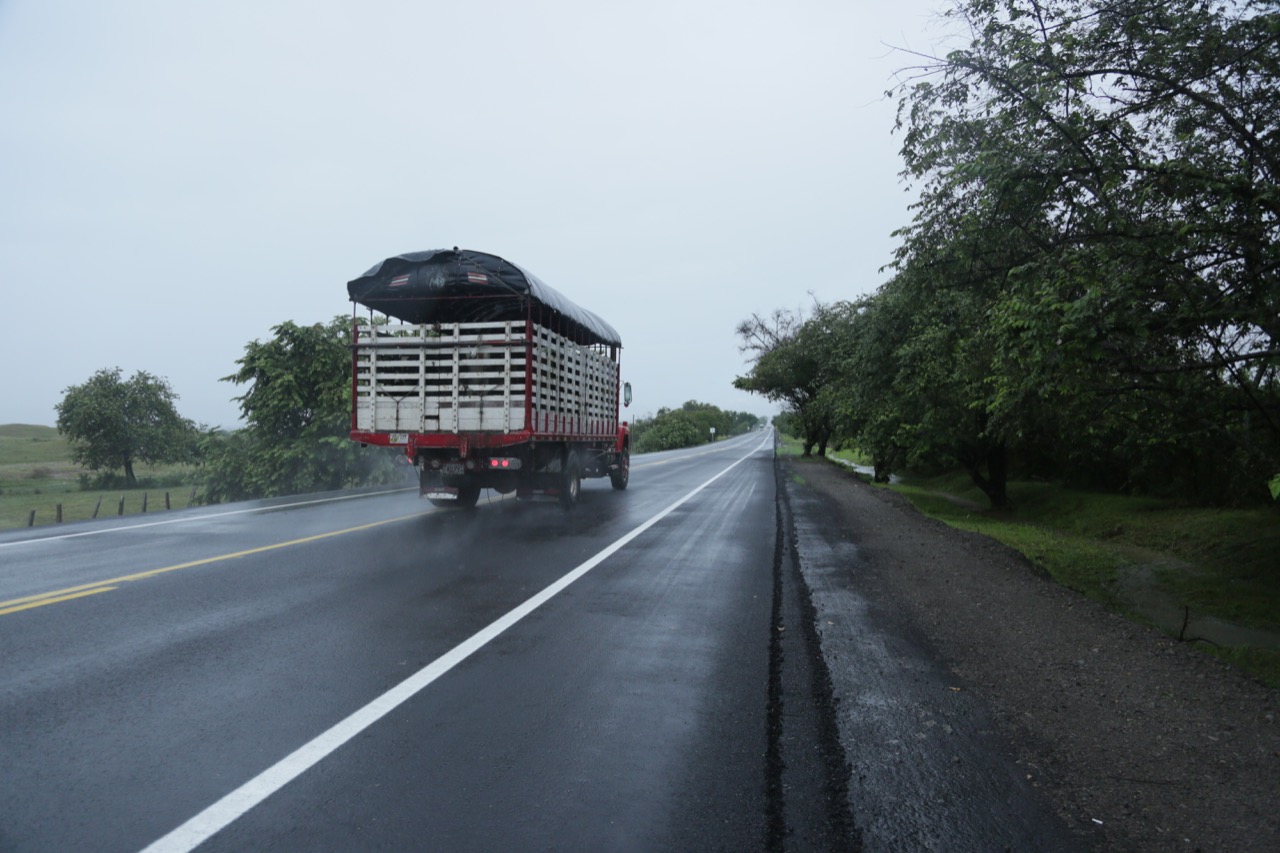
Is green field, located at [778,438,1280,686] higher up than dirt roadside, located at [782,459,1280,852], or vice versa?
dirt roadside, located at [782,459,1280,852]

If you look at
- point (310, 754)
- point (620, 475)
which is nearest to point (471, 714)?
point (310, 754)

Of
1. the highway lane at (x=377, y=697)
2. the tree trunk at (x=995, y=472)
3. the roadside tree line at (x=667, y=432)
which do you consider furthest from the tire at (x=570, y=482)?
the roadside tree line at (x=667, y=432)

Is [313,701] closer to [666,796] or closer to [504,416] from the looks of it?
[666,796]

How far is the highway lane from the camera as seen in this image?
3.29m

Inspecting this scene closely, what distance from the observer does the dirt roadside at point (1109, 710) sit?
342cm

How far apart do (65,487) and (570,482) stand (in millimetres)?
56096

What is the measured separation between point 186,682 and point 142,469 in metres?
65.1

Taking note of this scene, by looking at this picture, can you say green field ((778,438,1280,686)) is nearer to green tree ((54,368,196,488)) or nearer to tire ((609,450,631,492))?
tire ((609,450,631,492))

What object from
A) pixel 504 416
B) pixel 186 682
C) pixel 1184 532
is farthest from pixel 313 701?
pixel 1184 532

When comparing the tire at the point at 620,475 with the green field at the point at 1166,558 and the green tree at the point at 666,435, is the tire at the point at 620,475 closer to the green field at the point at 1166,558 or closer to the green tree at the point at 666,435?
the green field at the point at 1166,558

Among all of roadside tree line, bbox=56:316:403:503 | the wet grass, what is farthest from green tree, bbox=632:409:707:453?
the wet grass

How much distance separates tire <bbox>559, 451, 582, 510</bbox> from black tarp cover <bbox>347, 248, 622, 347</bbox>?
2.95 metres

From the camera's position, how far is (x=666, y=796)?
3531mm

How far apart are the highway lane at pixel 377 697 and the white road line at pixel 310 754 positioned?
21 mm
